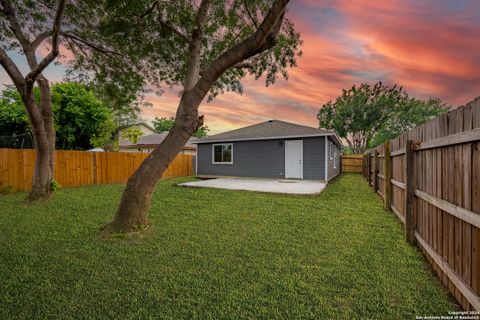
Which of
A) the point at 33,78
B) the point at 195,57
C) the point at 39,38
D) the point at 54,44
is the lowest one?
the point at 33,78

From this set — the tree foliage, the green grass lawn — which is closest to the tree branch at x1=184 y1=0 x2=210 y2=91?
the green grass lawn

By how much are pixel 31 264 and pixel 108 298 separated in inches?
59.7

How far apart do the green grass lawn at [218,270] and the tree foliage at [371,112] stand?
2647 cm

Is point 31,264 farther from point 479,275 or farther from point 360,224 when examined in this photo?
point 360,224

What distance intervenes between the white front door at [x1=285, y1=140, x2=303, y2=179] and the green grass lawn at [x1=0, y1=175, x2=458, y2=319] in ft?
22.6

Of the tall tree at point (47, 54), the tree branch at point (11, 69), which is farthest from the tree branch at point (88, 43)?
the tree branch at point (11, 69)

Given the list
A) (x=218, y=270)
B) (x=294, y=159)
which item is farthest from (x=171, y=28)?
(x=294, y=159)

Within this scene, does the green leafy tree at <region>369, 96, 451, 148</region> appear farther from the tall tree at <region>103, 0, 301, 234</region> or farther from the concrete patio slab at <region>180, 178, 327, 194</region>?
the tall tree at <region>103, 0, 301, 234</region>

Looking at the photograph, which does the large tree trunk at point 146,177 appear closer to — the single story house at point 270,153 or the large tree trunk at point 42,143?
the large tree trunk at point 42,143

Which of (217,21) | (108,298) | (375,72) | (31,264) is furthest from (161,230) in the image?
(375,72)

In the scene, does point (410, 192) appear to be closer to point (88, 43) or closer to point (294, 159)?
point (294, 159)

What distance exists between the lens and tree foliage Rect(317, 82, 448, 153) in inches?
1066

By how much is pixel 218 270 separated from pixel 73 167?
33.9 feet

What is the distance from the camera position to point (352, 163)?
19.8 metres
